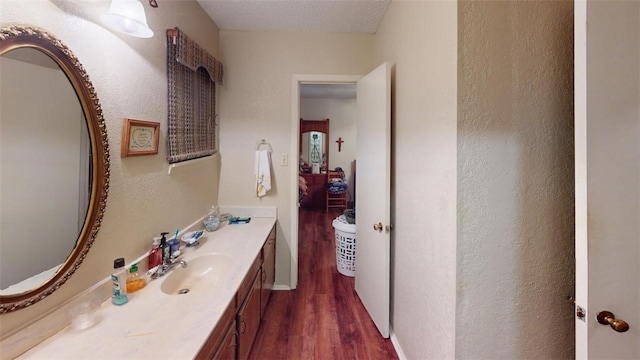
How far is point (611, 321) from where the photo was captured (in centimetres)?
90

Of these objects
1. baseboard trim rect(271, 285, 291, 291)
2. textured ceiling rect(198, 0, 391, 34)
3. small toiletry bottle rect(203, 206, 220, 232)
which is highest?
textured ceiling rect(198, 0, 391, 34)

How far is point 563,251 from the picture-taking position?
1.21m

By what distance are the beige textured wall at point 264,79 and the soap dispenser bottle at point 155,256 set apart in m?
1.14

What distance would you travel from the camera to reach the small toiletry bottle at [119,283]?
1199mm

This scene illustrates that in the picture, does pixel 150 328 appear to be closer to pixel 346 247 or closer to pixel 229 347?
pixel 229 347

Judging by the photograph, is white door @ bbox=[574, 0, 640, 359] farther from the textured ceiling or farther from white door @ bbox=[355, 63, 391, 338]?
the textured ceiling

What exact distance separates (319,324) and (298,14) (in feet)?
8.28

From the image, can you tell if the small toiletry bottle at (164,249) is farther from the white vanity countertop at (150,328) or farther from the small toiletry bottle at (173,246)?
the white vanity countertop at (150,328)

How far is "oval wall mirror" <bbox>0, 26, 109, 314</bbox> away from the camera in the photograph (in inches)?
32.3

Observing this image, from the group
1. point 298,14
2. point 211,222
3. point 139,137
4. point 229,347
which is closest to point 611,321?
point 229,347

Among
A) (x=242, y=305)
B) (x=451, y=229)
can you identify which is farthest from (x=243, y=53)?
(x=451, y=229)

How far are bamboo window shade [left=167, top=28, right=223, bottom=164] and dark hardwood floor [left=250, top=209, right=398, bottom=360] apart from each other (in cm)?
145

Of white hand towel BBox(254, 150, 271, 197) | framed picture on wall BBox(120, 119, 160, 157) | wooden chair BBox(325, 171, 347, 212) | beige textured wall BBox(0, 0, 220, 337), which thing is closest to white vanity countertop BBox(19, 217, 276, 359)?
beige textured wall BBox(0, 0, 220, 337)

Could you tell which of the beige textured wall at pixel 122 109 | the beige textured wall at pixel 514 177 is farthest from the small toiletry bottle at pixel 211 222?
the beige textured wall at pixel 514 177
